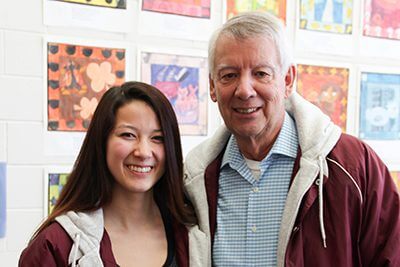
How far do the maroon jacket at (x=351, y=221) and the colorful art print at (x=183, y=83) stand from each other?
703 millimetres

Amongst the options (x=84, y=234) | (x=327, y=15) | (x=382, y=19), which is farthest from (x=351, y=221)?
(x=382, y=19)

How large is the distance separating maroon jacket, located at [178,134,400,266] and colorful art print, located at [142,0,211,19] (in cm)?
83

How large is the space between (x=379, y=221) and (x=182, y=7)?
100cm

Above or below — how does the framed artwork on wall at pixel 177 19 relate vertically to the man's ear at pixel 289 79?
above

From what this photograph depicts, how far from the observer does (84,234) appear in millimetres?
1165

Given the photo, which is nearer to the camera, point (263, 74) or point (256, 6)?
point (263, 74)

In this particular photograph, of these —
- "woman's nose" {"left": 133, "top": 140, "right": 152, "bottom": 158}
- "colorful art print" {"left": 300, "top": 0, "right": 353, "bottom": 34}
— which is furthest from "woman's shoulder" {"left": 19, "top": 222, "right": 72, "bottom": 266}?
"colorful art print" {"left": 300, "top": 0, "right": 353, "bottom": 34}

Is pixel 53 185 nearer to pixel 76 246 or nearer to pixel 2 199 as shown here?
pixel 2 199

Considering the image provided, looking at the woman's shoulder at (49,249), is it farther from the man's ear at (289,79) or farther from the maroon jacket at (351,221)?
the man's ear at (289,79)

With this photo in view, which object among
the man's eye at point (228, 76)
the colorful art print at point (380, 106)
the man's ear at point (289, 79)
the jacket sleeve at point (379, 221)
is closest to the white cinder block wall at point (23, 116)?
the man's eye at point (228, 76)

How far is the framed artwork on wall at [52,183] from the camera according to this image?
63.1 inches

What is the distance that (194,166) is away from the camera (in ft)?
4.54

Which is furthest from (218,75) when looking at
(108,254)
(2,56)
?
(2,56)

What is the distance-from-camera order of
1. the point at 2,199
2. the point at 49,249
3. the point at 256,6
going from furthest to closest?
the point at 256,6 < the point at 2,199 < the point at 49,249
